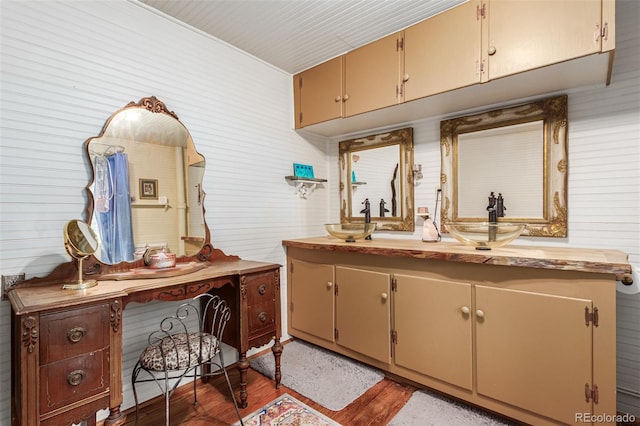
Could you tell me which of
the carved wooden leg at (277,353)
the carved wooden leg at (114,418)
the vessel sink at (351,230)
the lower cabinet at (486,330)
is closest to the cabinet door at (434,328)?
the lower cabinet at (486,330)

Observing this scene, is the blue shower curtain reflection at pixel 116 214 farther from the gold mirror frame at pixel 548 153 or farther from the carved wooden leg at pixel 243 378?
the gold mirror frame at pixel 548 153

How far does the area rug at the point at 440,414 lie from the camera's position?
1.77 metres

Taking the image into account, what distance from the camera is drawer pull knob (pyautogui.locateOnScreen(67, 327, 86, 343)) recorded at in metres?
1.28

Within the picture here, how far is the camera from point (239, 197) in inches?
99.9

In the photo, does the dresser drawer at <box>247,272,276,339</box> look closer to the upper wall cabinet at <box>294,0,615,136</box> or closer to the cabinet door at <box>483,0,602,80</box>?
the upper wall cabinet at <box>294,0,615,136</box>

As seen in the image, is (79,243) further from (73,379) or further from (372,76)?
(372,76)

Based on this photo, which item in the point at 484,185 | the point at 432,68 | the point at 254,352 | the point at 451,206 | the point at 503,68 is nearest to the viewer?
the point at 503,68

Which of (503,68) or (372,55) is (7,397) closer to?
(372,55)

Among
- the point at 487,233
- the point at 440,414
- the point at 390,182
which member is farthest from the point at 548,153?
the point at 440,414

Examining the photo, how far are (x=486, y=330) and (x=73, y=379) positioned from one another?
2087mm

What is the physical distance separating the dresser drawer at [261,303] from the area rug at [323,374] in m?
0.47

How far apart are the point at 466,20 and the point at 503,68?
41 centimetres

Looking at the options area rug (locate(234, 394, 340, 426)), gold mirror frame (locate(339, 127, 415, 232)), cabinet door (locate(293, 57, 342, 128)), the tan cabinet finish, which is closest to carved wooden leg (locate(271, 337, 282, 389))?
area rug (locate(234, 394, 340, 426))

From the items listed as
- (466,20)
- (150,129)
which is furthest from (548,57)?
(150,129)
